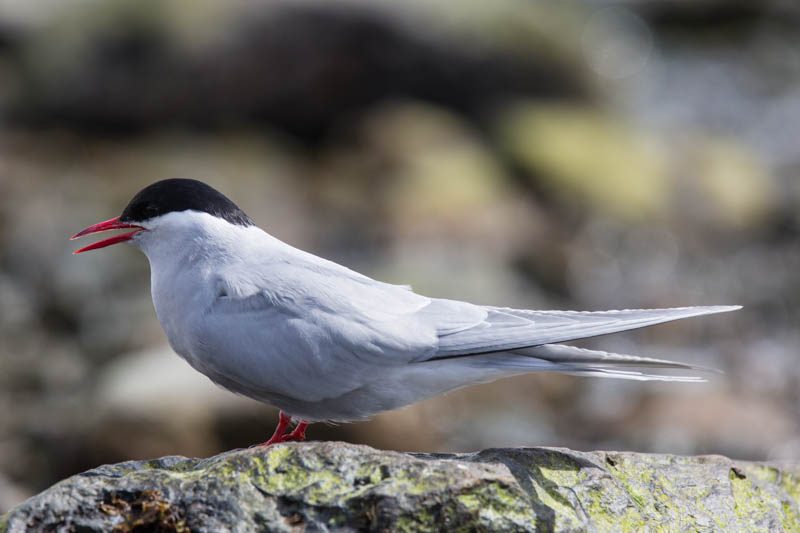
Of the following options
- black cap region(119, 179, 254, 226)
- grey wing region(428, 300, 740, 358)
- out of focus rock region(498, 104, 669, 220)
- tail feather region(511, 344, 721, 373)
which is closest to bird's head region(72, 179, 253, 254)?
black cap region(119, 179, 254, 226)

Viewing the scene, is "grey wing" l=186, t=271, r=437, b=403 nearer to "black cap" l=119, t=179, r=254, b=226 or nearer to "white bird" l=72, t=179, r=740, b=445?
"white bird" l=72, t=179, r=740, b=445

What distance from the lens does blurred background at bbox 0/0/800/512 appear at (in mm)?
7887

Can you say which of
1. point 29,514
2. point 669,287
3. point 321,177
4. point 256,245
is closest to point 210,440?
point 256,245

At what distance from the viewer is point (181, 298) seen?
3.52 m

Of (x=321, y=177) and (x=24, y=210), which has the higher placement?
(x=321, y=177)

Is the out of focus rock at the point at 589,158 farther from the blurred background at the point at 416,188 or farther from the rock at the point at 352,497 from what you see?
the rock at the point at 352,497

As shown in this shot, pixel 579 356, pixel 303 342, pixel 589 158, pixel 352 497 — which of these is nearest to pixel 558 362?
pixel 579 356

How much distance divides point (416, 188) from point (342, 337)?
6463 mm

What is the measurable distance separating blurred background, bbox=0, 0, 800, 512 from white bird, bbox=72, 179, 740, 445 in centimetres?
367

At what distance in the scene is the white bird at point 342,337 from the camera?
333 cm

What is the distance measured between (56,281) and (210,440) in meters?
4.32

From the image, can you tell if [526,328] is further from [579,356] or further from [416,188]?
[416,188]

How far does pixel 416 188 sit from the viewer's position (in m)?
9.71

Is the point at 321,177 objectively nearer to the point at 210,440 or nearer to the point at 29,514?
the point at 210,440
